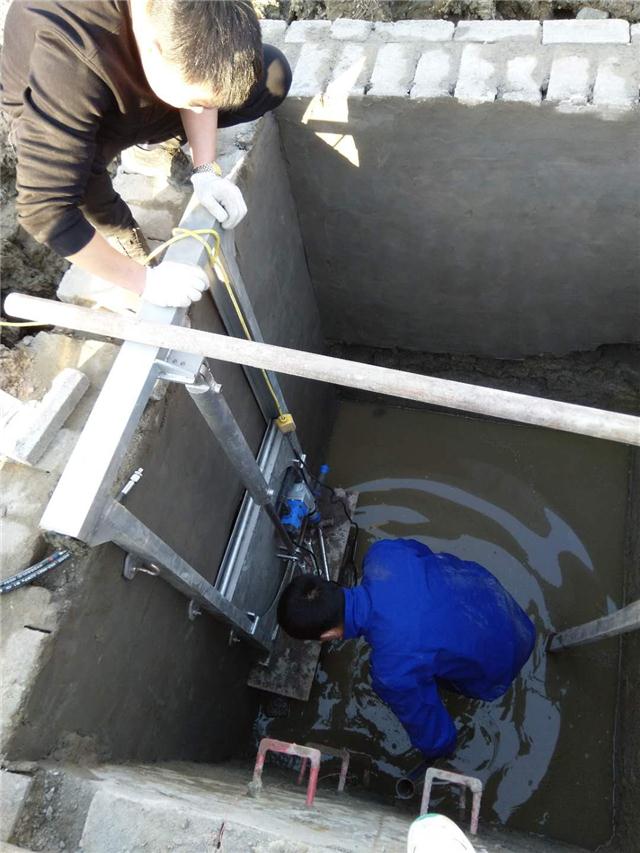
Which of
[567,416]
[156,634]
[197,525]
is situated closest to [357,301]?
[197,525]

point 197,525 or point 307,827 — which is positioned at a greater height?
point 197,525

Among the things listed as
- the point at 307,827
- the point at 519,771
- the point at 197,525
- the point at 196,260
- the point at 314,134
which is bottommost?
the point at 307,827

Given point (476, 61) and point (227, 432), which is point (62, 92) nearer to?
point (227, 432)

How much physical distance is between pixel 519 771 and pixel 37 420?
3.17 m

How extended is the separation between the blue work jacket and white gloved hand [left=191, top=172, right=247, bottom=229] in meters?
1.57

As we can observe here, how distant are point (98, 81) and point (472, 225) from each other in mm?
2185

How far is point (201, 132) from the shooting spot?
8.02 feet

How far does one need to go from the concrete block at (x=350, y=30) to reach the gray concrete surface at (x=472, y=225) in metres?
0.37

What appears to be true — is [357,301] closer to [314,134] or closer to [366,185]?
[366,185]

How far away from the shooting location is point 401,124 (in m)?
2.97

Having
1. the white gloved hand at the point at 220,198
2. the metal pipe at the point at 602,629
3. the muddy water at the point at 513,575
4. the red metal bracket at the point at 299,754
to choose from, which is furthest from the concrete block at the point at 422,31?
the red metal bracket at the point at 299,754

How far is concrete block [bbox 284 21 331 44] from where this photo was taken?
3027 mm

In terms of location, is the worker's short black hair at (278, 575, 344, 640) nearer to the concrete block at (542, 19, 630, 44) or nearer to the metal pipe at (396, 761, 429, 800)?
the metal pipe at (396, 761, 429, 800)

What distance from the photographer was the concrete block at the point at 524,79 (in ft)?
9.00
